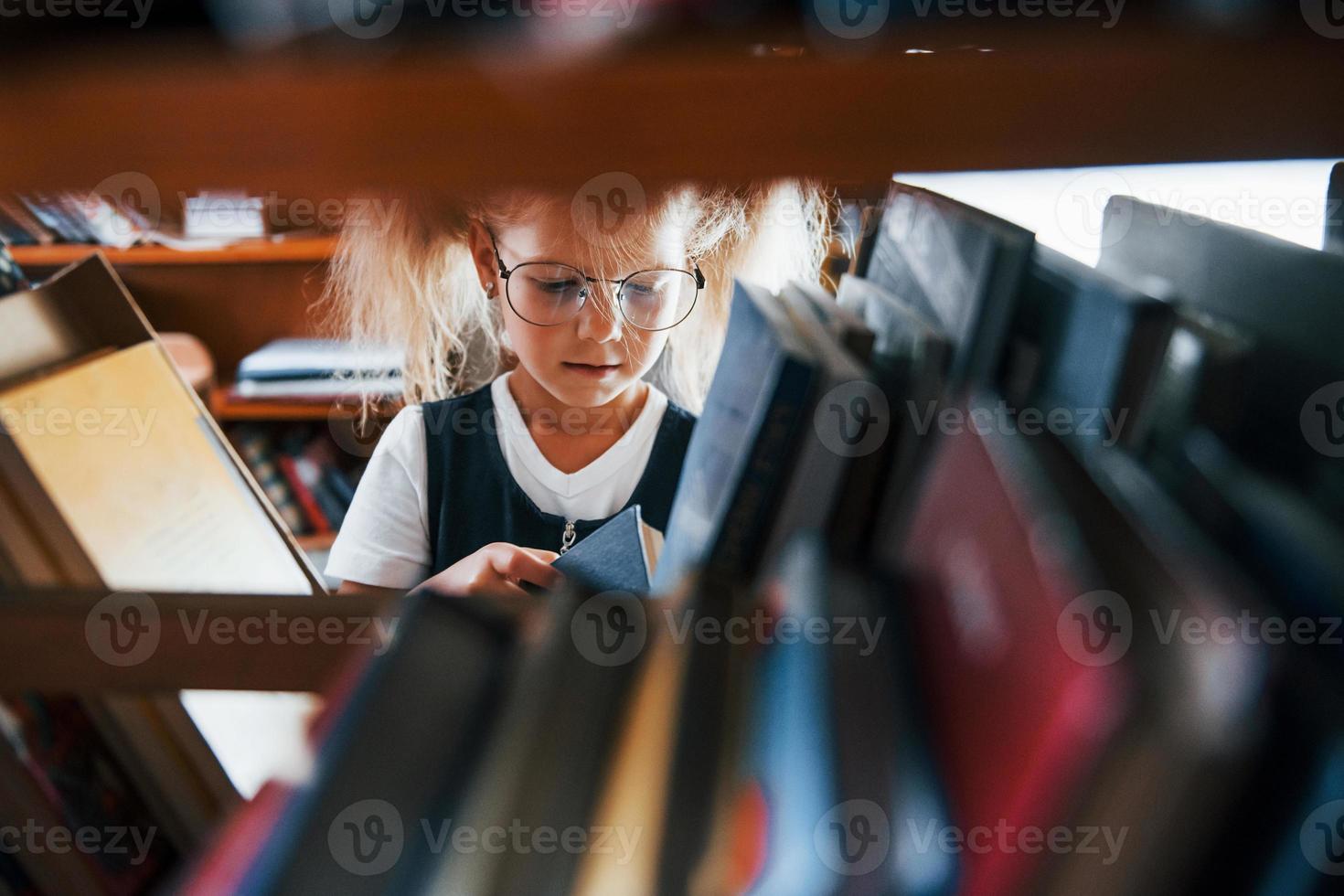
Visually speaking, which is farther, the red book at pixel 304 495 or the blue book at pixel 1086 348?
the red book at pixel 304 495

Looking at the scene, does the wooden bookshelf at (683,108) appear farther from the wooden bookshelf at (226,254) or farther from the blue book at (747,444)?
the wooden bookshelf at (226,254)

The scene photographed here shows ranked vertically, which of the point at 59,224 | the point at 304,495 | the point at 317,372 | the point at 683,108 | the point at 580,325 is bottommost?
the point at 304,495

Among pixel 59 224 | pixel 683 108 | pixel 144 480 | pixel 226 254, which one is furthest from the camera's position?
pixel 226 254

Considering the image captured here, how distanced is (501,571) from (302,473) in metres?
0.75

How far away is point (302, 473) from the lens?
130cm

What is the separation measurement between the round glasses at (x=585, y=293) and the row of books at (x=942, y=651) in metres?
0.18

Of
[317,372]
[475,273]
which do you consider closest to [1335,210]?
[475,273]

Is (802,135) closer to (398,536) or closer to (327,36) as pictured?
(327,36)

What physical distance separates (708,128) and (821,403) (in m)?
0.21

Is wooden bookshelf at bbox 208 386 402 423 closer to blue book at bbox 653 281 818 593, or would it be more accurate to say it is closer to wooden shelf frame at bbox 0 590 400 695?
wooden shelf frame at bbox 0 590 400 695

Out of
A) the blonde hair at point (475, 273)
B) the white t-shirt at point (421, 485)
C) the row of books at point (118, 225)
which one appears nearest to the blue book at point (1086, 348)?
the blonde hair at point (475, 273)

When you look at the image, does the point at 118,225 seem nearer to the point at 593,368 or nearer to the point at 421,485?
the point at 421,485

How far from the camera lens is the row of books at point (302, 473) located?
95 cm

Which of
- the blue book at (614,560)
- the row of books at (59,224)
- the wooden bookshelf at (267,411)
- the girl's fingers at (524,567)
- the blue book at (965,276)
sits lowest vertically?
the wooden bookshelf at (267,411)
